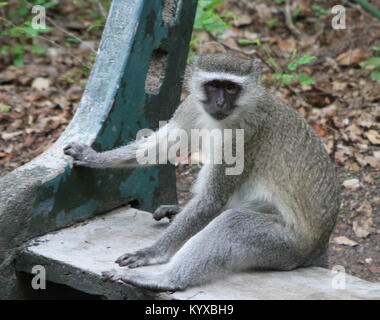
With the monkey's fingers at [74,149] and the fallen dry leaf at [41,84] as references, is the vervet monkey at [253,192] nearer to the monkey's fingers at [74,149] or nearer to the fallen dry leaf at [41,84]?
the monkey's fingers at [74,149]

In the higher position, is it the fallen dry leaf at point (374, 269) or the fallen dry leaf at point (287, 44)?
the fallen dry leaf at point (287, 44)

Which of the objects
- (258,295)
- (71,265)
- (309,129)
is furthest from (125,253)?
(309,129)

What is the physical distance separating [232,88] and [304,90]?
398cm

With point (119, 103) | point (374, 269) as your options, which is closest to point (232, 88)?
point (119, 103)

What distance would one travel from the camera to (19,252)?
3596 mm

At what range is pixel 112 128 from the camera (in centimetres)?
425

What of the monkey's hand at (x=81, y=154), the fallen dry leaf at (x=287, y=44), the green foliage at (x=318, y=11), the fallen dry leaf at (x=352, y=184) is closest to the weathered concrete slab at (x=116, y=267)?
the monkey's hand at (x=81, y=154)

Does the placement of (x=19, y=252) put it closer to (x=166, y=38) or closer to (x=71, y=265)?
(x=71, y=265)

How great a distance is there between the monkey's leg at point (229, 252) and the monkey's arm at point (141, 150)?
95 centimetres

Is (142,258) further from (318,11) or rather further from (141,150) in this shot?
(318,11)

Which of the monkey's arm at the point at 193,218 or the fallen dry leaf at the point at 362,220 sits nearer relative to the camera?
the monkey's arm at the point at 193,218

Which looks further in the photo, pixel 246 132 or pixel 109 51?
pixel 109 51

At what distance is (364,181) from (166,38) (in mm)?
2743

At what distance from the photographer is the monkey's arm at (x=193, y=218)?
3.47m
